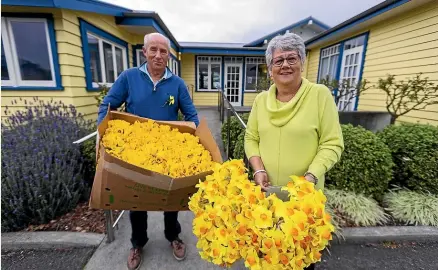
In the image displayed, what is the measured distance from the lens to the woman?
124cm

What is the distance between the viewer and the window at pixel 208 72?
1179 cm

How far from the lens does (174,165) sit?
117cm

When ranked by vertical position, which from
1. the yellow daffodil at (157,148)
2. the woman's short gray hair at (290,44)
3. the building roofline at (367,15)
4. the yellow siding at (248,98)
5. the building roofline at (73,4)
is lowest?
the yellow siding at (248,98)

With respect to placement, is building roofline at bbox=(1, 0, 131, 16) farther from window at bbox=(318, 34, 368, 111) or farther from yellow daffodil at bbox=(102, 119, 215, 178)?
window at bbox=(318, 34, 368, 111)

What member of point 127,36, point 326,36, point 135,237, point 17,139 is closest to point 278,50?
point 135,237

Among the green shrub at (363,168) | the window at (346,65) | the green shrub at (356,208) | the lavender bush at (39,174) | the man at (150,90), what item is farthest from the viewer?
the window at (346,65)

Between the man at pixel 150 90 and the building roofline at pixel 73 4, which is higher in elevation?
the building roofline at pixel 73 4

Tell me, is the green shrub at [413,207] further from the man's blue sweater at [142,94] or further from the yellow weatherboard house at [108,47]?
the man's blue sweater at [142,94]

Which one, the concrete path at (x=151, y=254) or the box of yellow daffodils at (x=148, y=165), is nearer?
the box of yellow daffodils at (x=148, y=165)

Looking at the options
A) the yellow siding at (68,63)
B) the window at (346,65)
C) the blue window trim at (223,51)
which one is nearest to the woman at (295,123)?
the yellow siding at (68,63)

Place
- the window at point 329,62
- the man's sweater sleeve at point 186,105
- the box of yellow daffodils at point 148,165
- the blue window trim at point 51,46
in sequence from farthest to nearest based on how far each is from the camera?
the window at point 329,62 → the blue window trim at point 51,46 → the man's sweater sleeve at point 186,105 → the box of yellow daffodils at point 148,165

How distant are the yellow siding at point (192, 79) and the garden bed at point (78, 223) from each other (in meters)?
9.66

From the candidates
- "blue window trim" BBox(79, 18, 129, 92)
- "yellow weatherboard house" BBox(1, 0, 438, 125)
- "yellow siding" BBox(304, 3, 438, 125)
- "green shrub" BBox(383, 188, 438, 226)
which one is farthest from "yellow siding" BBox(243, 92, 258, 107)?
"green shrub" BBox(383, 188, 438, 226)

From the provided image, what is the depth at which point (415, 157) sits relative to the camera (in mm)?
2977
